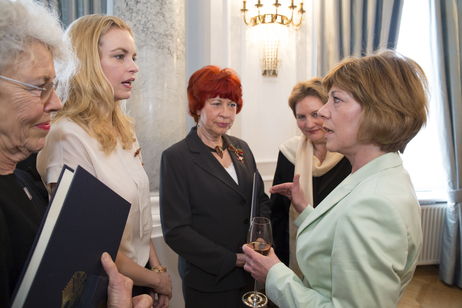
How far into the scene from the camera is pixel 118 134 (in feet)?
5.08

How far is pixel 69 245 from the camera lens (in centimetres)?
78

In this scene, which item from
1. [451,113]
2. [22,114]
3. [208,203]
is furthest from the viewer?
[451,113]

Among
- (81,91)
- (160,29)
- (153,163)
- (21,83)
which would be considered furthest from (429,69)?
(21,83)

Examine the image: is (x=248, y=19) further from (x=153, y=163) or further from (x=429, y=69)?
(x=429, y=69)

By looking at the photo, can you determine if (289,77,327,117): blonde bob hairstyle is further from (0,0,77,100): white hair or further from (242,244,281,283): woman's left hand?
(0,0,77,100): white hair

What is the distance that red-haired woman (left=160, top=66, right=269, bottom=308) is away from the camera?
1799mm

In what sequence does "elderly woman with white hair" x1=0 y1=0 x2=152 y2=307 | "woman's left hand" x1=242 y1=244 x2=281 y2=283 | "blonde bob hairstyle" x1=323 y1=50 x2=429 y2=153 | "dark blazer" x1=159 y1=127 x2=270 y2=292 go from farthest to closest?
"dark blazer" x1=159 y1=127 x2=270 y2=292 < "woman's left hand" x1=242 y1=244 x2=281 y2=283 < "blonde bob hairstyle" x1=323 y1=50 x2=429 y2=153 < "elderly woman with white hair" x1=0 y1=0 x2=152 y2=307

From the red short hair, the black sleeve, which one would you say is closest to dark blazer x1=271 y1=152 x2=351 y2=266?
the black sleeve

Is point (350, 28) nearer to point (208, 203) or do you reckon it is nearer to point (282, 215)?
point (282, 215)

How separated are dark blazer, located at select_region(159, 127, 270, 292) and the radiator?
3523mm

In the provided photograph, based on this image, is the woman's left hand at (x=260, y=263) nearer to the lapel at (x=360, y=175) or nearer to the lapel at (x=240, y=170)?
the lapel at (x=360, y=175)

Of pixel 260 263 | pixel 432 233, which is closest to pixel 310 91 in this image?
pixel 260 263

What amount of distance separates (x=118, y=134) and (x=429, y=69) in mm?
4435

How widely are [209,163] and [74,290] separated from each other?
1.18 m
